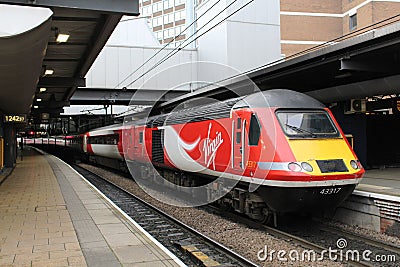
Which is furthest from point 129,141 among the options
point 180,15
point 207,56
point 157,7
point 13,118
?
point 157,7

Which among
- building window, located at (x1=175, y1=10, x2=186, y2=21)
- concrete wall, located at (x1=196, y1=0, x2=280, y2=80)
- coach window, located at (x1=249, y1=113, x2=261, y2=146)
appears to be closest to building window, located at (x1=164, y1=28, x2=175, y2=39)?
building window, located at (x1=175, y1=10, x2=186, y2=21)

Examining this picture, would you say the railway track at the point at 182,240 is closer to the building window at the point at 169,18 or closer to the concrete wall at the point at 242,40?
the concrete wall at the point at 242,40

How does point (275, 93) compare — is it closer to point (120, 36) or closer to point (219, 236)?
point (219, 236)

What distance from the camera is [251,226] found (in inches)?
379

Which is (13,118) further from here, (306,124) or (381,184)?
(381,184)

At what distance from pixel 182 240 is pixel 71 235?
84.6 inches

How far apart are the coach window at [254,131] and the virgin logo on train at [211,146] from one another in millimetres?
1185

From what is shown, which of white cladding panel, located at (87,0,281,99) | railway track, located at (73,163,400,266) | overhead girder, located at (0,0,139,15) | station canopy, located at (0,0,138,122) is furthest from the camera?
white cladding panel, located at (87,0,281,99)

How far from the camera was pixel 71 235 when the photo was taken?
8031mm

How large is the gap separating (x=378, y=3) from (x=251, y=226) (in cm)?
3821

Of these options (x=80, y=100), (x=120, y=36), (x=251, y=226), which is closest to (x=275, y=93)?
(x=251, y=226)

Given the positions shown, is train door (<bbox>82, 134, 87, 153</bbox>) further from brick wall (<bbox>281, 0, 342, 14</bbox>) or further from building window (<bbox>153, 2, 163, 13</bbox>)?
building window (<bbox>153, 2, 163, 13</bbox>)

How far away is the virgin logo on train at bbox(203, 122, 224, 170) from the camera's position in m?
10.2

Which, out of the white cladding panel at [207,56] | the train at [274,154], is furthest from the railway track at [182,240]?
the white cladding panel at [207,56]
